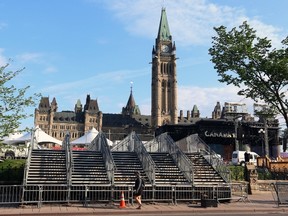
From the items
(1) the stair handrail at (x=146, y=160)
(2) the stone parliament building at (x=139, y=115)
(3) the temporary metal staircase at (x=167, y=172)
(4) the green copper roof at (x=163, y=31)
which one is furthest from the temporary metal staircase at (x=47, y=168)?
(4) the green copper roof at (x=163, y=31)

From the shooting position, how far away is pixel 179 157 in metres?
22.5

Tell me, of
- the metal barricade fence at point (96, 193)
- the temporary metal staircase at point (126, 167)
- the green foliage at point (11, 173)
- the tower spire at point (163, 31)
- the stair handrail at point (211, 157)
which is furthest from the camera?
the tower spire at point (163, 31)

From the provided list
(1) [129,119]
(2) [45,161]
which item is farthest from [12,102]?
(1) [129,119]

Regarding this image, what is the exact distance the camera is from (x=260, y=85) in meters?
24.5

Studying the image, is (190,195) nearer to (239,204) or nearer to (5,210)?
(239,204)

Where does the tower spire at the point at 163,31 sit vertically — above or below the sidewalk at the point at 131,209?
above

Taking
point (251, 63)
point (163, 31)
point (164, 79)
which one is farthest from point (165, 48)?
point (251, 63)

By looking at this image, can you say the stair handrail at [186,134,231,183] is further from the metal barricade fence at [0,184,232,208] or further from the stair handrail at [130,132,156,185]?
the stair handrail at [130,132,156,185]

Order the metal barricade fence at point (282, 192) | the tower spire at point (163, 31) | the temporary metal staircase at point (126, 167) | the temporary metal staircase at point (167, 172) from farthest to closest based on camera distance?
the tower spire at point (163, 31)
the temporary metal staircase at point (167, 172)
the temporary metal staircase at point (126, 167)
the metal barricade fence at point (282, 192)

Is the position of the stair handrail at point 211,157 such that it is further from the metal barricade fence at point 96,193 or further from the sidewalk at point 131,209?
the sidewalk at point 131,209

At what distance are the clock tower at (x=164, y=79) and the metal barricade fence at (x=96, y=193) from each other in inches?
5971

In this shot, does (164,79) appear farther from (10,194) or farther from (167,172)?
(10,194)

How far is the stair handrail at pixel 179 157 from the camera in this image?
20.5 meters

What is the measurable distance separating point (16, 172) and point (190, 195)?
1160cm
